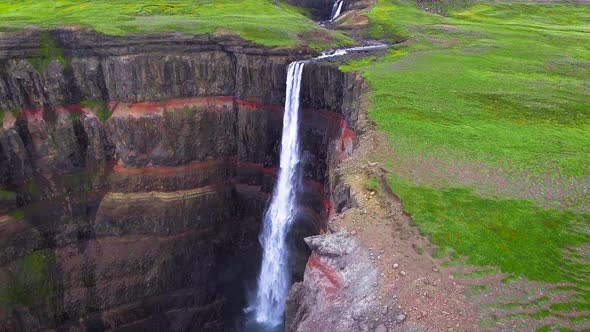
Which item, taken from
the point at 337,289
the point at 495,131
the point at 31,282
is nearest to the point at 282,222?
the point at 495,131

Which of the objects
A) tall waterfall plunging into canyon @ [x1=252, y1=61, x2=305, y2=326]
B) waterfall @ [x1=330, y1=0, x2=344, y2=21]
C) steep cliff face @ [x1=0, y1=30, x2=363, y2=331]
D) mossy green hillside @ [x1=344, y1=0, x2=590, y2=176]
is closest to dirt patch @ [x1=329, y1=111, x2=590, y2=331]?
mossy green hillside @ [x1=344, y1=0, x2=590, y2=176]

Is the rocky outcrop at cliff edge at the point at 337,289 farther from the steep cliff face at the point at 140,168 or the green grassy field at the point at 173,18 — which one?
the green grassy field at the point at 173,18

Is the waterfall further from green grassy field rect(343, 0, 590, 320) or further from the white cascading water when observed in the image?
the white cascading water

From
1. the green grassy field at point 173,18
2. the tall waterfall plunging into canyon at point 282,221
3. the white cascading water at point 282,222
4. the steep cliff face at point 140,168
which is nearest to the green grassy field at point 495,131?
the tall waterfall plunging into canyon at point 282,221

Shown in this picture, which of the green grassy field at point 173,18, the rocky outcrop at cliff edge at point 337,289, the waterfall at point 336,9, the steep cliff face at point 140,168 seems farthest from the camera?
the waterfall at point 336,9

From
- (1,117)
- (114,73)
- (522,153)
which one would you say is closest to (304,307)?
(522,153)

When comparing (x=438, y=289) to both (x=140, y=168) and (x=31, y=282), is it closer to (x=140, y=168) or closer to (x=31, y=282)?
(x=140, y=168)
